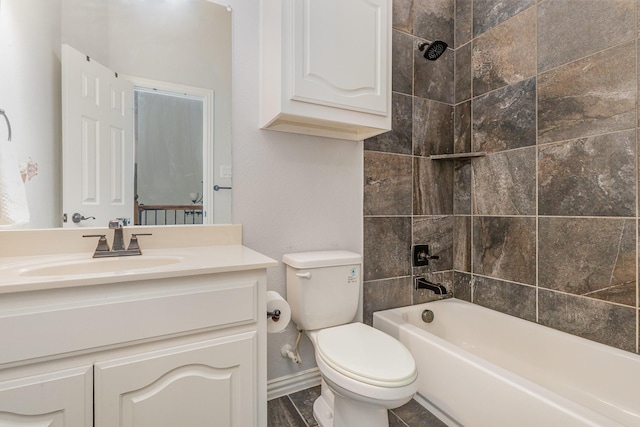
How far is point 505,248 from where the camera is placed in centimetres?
180

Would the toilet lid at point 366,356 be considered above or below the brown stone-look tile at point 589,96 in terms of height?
below

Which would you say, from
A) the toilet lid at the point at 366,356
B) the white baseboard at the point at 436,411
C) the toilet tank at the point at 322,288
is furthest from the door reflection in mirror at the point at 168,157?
the white baseboard at the point at 436,411

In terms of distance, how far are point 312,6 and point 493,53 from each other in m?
1.22

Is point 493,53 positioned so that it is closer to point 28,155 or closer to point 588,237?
point 588,237

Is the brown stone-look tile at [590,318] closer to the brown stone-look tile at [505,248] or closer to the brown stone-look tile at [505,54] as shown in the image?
the brown stone-look tile at [505,248]

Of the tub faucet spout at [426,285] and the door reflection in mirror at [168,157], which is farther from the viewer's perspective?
the tub faucet spout at [426,285]

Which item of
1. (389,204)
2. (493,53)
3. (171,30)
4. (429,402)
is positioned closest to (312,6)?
(171,30)

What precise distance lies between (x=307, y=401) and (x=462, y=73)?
7.32 feet

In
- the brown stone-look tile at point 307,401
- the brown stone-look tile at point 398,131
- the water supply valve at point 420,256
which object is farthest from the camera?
the water supply valve at point 420,256

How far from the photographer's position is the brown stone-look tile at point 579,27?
1331 mm

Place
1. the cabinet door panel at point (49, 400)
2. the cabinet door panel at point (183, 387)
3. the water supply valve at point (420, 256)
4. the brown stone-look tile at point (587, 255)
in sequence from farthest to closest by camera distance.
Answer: the water supply valve at point (420, 256)
the brown stone-look tile at point (587, 255)
the cabinet door panel at point (183, 387)
the cabinet door panel at point (49, 400)

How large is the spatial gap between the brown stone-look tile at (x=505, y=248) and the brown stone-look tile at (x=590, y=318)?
14cm

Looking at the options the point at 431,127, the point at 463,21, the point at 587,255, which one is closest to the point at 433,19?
the point at 463,21

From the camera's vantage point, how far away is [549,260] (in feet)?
5.20
